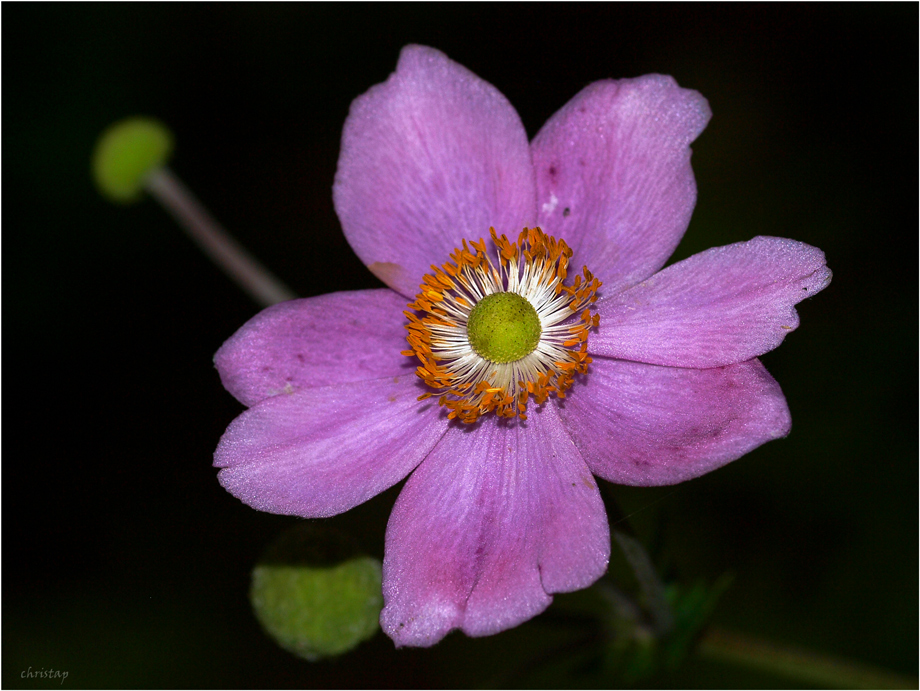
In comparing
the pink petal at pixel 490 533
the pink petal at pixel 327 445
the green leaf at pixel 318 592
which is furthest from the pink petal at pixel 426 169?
the green leaf at pixel 318 592

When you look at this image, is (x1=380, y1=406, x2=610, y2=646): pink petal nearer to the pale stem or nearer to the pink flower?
the pink flower

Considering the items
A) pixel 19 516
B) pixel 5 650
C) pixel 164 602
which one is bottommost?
pixel 164 602

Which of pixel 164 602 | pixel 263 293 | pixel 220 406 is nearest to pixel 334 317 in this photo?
pixel 263 293

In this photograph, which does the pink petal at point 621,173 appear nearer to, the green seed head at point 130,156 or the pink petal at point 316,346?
the pink petal at point 316,346

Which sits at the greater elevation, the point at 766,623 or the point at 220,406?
the point at 220,406

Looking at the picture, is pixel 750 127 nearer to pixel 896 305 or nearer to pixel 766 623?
pixel 896 305

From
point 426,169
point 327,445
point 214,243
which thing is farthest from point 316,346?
point 214,243

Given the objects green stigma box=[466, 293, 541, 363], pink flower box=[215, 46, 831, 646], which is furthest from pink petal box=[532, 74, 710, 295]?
green stigma box=[466, 293, 541, 363]
